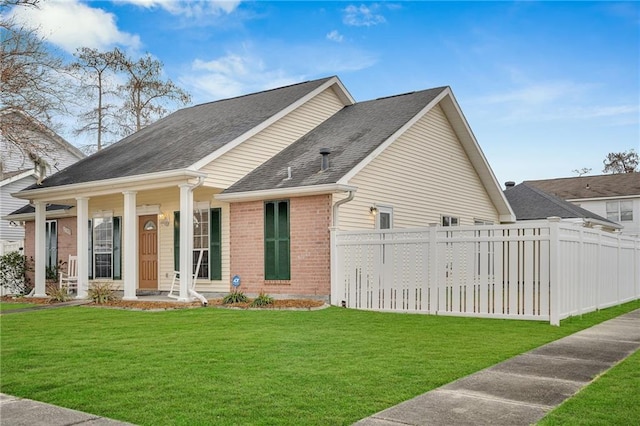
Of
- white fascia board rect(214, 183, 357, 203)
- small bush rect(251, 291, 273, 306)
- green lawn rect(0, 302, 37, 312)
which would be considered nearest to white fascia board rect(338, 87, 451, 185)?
white fascia board rect(214, 183, 357, 203)

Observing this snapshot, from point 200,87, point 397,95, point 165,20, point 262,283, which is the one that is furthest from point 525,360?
point 200,87

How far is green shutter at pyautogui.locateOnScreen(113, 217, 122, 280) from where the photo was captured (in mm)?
19094

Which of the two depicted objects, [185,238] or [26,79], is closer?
[185,238]

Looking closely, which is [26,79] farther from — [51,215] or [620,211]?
[620,211]

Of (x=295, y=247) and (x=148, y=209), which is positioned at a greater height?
(x=148, y=209)

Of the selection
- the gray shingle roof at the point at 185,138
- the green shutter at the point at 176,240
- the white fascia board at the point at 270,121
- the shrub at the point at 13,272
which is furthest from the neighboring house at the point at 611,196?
the shrub at the point at 13,272

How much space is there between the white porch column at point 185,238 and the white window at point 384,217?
4.59 m

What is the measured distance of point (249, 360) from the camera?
7043 millimetres

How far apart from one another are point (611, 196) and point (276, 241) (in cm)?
2960

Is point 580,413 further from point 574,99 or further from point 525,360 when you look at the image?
point 574,99

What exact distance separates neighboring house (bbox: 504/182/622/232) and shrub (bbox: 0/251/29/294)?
760 inches

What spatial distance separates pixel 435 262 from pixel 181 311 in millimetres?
5175

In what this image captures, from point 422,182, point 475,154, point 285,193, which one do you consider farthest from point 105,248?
point 475,154

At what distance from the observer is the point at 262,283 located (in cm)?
1516
